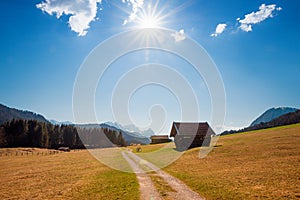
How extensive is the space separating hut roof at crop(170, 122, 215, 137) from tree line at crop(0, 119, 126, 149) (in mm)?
85320

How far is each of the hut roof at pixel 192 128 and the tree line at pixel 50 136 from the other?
280ft

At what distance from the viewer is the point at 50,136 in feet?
425

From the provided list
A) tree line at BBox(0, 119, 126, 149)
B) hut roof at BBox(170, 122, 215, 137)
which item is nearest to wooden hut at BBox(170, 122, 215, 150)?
hut roof at BBox(170, 122, 215, 137)

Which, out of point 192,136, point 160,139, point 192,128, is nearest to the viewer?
point 192,136

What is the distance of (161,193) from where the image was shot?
49.0 ft

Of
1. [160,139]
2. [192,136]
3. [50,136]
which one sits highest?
[50,136]

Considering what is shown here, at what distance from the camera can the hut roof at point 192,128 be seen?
57.6 m

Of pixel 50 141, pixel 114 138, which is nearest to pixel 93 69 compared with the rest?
pixel 50 141

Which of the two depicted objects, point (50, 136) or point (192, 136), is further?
point (50, 136)

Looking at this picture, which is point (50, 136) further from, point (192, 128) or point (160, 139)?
point (192, 128)

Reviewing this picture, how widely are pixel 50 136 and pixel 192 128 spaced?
100697 mm

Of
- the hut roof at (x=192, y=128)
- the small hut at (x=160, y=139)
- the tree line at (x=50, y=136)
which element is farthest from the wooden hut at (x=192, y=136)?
the tree line at (x=50, y=136)

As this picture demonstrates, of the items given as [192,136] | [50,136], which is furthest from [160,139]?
[50,136]

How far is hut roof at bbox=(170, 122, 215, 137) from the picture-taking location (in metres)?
57.6
